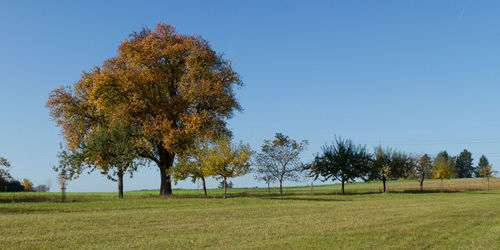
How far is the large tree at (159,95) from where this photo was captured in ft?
118

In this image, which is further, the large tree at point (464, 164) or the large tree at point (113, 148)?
the large tree at point (464, 164)

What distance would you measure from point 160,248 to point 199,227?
4.62 meters

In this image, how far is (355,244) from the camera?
1300cm

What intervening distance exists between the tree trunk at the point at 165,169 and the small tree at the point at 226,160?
6.31 metres

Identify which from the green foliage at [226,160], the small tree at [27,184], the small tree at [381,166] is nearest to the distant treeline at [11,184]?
the small tree at [27,184]

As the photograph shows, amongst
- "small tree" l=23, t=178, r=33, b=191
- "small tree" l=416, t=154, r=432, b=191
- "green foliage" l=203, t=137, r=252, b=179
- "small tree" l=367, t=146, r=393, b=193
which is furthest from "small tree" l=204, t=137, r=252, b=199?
"small tree" l=23, t=178, r=33, b=191

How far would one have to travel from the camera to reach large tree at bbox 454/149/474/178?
150m

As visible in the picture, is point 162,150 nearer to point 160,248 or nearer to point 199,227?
point 199,227

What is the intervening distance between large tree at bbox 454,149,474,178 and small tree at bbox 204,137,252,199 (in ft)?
447

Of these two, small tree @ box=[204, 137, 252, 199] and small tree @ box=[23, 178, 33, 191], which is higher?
small tree @ box=[204, 137, 252, 199]

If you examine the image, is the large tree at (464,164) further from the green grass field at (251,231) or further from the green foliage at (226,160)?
the green grass field at (251,231)

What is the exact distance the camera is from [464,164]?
500 feet

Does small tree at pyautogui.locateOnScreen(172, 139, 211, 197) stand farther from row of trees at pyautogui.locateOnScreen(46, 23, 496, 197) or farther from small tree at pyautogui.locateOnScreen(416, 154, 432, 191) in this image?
small tree at pyautogui.locateOnScreen(416, 154, 432, 191)

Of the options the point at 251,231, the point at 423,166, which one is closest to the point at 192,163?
the point at 251,231
